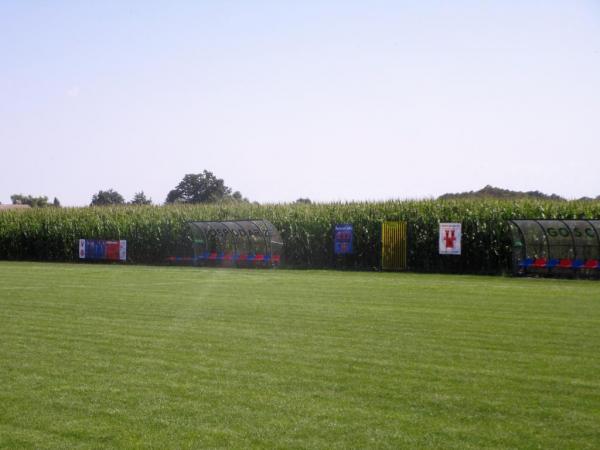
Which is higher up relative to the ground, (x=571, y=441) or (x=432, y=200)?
(x=432, y=200)

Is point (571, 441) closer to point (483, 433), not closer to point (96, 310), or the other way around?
point (483, 433)

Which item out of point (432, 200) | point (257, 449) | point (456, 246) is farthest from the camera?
point (432, 200)

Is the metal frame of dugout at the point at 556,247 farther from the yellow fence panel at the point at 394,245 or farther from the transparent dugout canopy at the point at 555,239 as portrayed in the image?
the yellow fence panel at the point at 394,245

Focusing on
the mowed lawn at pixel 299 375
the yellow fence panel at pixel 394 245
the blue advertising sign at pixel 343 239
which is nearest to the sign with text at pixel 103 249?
the blue advertising sign at pixel 343 239

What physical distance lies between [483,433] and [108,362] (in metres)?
5.12

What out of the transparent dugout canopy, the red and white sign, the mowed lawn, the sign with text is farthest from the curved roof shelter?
the mowed lawn

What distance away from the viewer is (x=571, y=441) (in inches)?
261

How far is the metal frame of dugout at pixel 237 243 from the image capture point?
38000 millimetres

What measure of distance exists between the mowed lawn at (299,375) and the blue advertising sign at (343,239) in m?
20.8

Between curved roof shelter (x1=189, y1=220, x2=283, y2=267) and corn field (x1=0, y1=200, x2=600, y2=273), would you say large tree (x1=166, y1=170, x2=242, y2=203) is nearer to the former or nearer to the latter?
corn field (x1=0, y1=200, x2=600, y2=273)

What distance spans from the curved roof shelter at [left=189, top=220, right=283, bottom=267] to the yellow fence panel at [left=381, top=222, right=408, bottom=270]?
5.25 metres

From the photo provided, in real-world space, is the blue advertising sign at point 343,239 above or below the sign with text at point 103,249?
above

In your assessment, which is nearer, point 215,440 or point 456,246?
point 215,440

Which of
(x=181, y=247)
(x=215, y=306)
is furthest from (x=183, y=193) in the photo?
(x=215, y=306)
